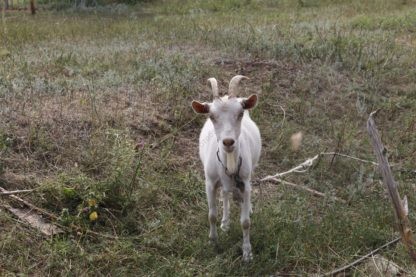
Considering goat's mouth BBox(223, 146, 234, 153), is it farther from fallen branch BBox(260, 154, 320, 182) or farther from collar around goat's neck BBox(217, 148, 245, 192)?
fallen branch BBox(260, 154, 320, 182)

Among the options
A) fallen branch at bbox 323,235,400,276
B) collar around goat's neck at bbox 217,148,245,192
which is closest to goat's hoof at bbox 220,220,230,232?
collar around goat's neck at bbox 217,148,245,192

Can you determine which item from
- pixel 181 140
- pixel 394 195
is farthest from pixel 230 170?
pixel 181 140

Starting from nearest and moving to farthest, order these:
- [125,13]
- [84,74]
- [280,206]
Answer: [280,206]
[84,74]
[125,13]

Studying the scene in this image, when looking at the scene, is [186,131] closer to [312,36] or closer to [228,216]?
[228,216]

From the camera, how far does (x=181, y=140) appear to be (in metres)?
7.68

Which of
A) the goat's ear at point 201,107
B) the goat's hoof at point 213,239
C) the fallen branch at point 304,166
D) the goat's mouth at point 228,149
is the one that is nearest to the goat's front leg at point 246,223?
the goat's hoof at point 213,239

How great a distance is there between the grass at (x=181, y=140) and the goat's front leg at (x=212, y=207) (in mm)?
140

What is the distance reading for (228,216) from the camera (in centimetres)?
601

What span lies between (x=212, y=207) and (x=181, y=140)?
2.33 m

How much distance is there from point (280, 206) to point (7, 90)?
164 inches

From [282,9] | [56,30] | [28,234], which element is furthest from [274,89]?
[282,9]

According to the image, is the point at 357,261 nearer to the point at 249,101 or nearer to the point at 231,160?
the point at 231,160

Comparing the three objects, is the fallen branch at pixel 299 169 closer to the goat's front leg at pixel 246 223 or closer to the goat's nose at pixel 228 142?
the goat's front leg at pixel 246 223

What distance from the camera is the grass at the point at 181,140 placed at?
17.4ft
